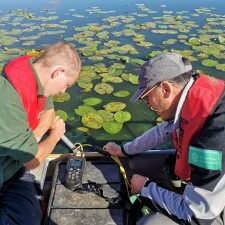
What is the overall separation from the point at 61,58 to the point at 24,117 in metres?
0.54

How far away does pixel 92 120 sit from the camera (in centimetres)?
465

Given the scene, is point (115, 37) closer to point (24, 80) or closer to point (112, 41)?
point (112, 41)

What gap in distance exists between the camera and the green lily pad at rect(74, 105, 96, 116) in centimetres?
488

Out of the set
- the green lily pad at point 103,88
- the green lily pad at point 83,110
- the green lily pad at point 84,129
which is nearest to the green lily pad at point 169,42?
the green lily pad at point 103,88

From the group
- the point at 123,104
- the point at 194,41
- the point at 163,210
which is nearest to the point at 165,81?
the point at 163,210

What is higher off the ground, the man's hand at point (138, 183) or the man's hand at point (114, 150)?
the man's hand at point (138, 183)

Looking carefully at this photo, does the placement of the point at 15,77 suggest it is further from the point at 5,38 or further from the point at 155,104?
the point at 5,38

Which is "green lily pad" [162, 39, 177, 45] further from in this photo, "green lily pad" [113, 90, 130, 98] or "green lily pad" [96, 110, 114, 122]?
"green lily pad" [96, 110, 114, 122]

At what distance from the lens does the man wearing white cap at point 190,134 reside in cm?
204

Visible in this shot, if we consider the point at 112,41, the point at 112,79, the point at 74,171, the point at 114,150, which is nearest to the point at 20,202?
the point at 74,171

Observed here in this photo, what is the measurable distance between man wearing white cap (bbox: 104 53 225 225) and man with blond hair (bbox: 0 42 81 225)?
67 cm

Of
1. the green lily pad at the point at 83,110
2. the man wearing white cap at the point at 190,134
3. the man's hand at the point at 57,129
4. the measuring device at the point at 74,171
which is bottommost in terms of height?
the green lily pad at the point at 83,110

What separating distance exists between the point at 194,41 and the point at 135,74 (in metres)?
2.10

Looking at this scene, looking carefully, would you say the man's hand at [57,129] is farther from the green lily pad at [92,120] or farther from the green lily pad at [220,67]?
the green lily pad at [220,67]
